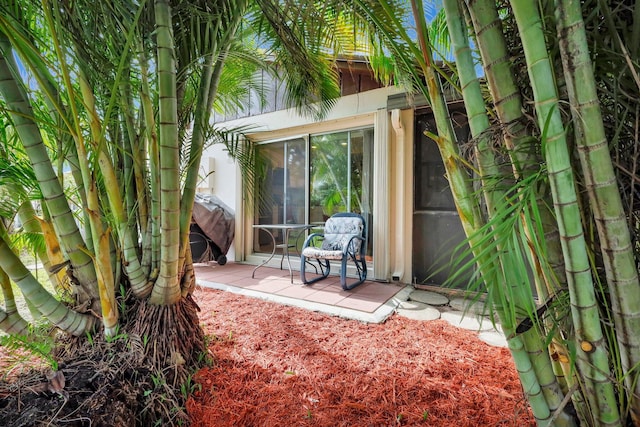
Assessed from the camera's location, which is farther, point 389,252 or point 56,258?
point 389,252

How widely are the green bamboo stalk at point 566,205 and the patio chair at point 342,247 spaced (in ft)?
9.08

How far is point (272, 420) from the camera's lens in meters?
1.31

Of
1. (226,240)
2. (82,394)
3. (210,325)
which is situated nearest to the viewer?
(82,394)

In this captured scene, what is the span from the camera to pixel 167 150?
1.27m

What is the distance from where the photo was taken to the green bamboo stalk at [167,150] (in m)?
1.20

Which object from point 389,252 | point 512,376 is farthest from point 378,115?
point 512,376

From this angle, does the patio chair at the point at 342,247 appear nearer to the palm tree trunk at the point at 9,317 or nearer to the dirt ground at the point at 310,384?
the dirt ground at the point at 310,384

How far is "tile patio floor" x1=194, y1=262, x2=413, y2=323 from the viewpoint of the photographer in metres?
→ 2.85

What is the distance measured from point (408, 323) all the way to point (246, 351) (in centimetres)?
147

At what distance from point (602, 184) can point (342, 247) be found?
10.2 ft

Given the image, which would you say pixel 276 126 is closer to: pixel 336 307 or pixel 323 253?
pixel 323 253

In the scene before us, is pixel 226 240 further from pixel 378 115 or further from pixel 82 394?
pixel 82 394

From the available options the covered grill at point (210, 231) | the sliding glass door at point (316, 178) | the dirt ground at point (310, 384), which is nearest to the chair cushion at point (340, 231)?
the sliding glass door at point (316, 178)

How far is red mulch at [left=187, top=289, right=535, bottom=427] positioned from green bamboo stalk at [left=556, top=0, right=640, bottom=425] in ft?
1.92
